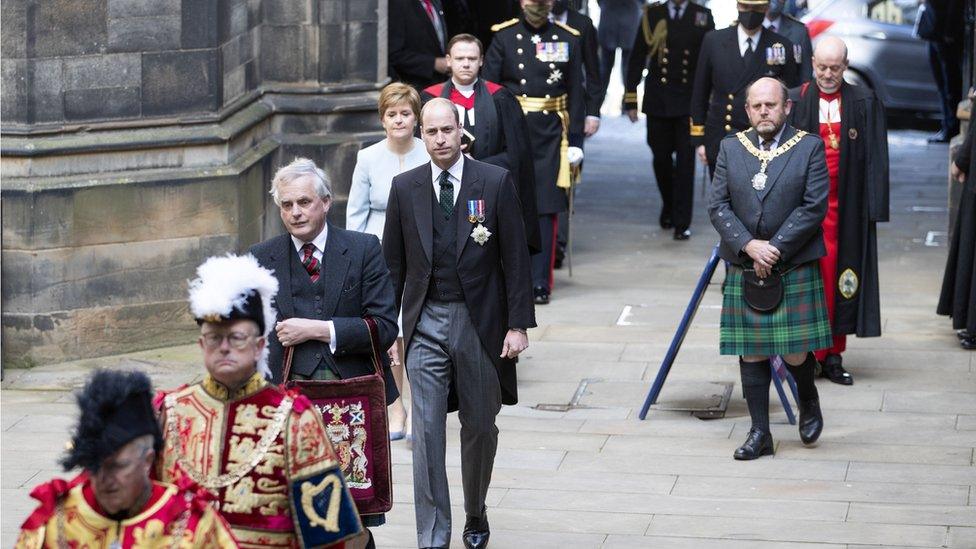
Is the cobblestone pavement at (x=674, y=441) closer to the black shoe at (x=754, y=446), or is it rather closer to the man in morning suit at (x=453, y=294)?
the black shoe at (x=754, y=446)

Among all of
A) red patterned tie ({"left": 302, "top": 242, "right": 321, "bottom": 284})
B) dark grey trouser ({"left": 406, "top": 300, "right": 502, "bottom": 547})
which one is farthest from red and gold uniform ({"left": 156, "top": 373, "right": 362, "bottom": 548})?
dark grey trouser ({"left": 406, "top": 300, "right": 502, "bottom": 547})

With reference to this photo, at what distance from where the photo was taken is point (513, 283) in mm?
7102

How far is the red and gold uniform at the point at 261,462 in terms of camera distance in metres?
4.64

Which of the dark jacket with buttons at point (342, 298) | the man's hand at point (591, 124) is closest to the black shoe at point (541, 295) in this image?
the man's hand at point (591, 124)

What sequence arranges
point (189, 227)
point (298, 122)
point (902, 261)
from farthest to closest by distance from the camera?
point (902, 261) → point (298, 122) → point (189, 227)

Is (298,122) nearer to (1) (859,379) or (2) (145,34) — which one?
(2) (145,34)

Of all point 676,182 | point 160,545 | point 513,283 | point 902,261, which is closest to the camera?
point 160,545

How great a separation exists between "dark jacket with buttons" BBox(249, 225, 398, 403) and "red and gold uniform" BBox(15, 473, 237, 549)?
6.67 feet

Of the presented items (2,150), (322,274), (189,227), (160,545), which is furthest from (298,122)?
(160,545)

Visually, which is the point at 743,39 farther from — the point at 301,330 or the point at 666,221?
the point at 301,330

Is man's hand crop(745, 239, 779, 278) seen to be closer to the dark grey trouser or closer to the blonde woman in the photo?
the blonde woman

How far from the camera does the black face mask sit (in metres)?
12.1

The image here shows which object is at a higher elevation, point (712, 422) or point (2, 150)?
point (2, 150)

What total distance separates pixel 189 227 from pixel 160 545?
23.1 feet
